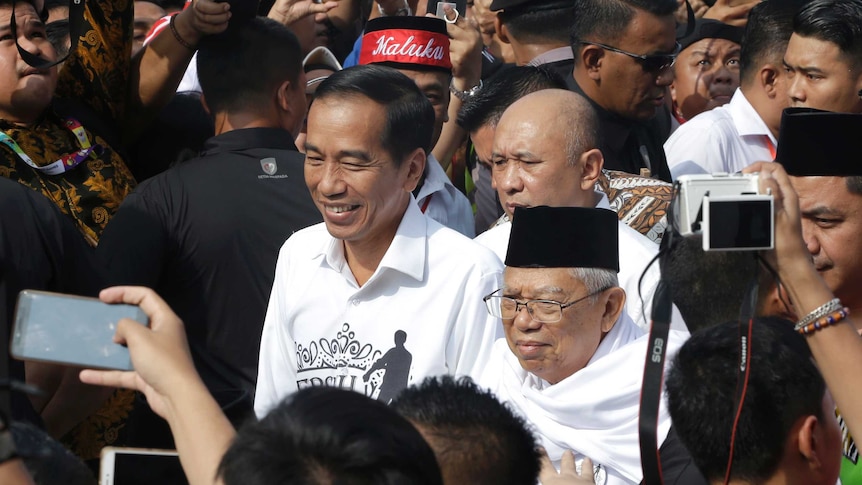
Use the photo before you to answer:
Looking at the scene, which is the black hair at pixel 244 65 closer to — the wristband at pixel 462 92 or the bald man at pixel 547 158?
the bald man at pixel 547 158

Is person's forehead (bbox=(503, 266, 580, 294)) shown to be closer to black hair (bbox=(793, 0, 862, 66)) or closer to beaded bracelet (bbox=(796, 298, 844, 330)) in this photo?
beaded bracelet (bbox=(796, 298, 844, 330))

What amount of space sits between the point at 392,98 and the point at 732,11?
3794 millimetres

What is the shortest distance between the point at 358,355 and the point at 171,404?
1.43m

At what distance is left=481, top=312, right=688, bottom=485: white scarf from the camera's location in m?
3.15

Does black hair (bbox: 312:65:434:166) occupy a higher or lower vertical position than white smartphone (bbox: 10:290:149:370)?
higher

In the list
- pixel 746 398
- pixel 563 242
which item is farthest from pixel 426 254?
pixel 746 398

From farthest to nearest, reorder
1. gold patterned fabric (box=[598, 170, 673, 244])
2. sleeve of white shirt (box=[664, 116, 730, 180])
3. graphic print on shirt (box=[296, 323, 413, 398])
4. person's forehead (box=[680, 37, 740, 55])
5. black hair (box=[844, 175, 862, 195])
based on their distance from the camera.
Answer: person's forehead (box=[680, 37, 740, 55]) < sleeve of white shirt (box=[664, 116, 730, 180]) < gold patterned fabric (box=[598, 170, 673, 244]) < graphic print on shirt (box=[296, 323, 413, 398]) < black hair (box=[844, 175, 862, 195])

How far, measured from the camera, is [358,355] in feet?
11.6

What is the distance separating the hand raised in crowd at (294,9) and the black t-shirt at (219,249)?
1433 millimetres

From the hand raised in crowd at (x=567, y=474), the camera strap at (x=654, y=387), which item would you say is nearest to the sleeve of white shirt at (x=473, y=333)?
the hand raised in crowd at (x=567, y=474)

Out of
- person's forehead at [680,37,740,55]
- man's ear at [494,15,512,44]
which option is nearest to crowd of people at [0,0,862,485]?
man's ear at [494,15,512,44]

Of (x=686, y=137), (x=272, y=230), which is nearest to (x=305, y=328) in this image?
(x=272, y=230)

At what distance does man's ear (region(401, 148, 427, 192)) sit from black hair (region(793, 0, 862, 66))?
6.44 feet

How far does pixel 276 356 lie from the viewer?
3748 mm
